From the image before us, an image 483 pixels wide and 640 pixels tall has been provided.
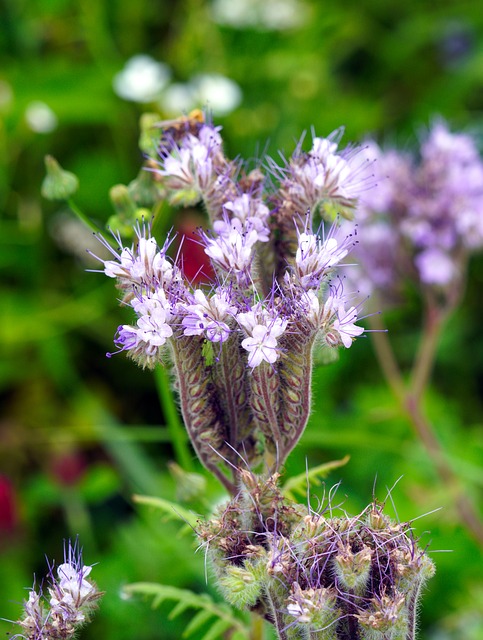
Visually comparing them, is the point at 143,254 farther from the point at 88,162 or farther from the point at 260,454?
the point at 88,162

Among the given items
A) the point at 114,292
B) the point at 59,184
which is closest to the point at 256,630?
the point at 59,184

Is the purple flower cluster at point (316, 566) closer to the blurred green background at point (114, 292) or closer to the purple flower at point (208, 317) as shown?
the purple flower at point (208, 317)

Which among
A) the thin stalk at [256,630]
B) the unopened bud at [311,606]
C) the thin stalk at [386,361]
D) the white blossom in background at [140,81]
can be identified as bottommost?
the unopened bud at [311,606]

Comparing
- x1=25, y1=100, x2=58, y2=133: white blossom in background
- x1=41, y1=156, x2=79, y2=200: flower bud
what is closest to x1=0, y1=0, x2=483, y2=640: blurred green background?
x1=25, y1=100, x2=58, y2=133: white blossom in background

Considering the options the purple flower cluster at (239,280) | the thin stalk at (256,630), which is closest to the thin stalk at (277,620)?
the thin stalk at (256,630)

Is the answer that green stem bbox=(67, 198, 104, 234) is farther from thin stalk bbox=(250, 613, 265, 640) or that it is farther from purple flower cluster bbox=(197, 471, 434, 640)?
thin stalk bbox=(250, 613, 265, 640)
